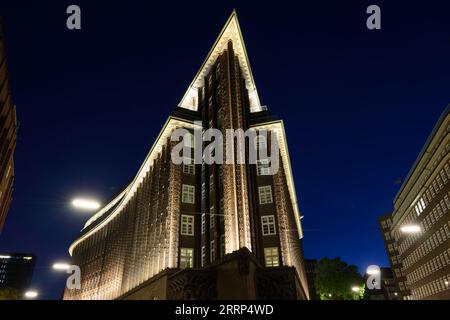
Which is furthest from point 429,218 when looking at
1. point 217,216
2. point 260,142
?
point 217,216

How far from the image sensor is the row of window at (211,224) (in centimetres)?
3385

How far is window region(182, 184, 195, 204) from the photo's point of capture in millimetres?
37134

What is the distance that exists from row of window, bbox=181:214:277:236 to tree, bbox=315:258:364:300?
4221cm

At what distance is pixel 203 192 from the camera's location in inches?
1473

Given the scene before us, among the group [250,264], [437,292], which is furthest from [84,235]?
[437,292]

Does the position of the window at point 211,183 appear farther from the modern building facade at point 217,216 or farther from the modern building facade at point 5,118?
the modern building facade at point 5,118

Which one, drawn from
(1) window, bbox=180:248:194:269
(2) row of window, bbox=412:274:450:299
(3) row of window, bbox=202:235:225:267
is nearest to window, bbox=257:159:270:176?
(3) row of window, bbox=202:235:225:267

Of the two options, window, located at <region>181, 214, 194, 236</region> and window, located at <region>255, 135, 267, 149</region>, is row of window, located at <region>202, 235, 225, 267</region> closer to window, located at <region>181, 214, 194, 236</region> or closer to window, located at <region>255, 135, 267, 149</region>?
window, located at <region>181, 214, 194, 236</region>

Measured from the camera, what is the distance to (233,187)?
111 ft

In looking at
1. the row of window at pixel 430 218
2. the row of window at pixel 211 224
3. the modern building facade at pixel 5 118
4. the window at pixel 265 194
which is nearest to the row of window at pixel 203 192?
the window at pixel 265 194

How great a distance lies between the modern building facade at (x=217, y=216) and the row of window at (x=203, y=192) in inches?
4.3

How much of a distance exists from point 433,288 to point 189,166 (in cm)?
5997
